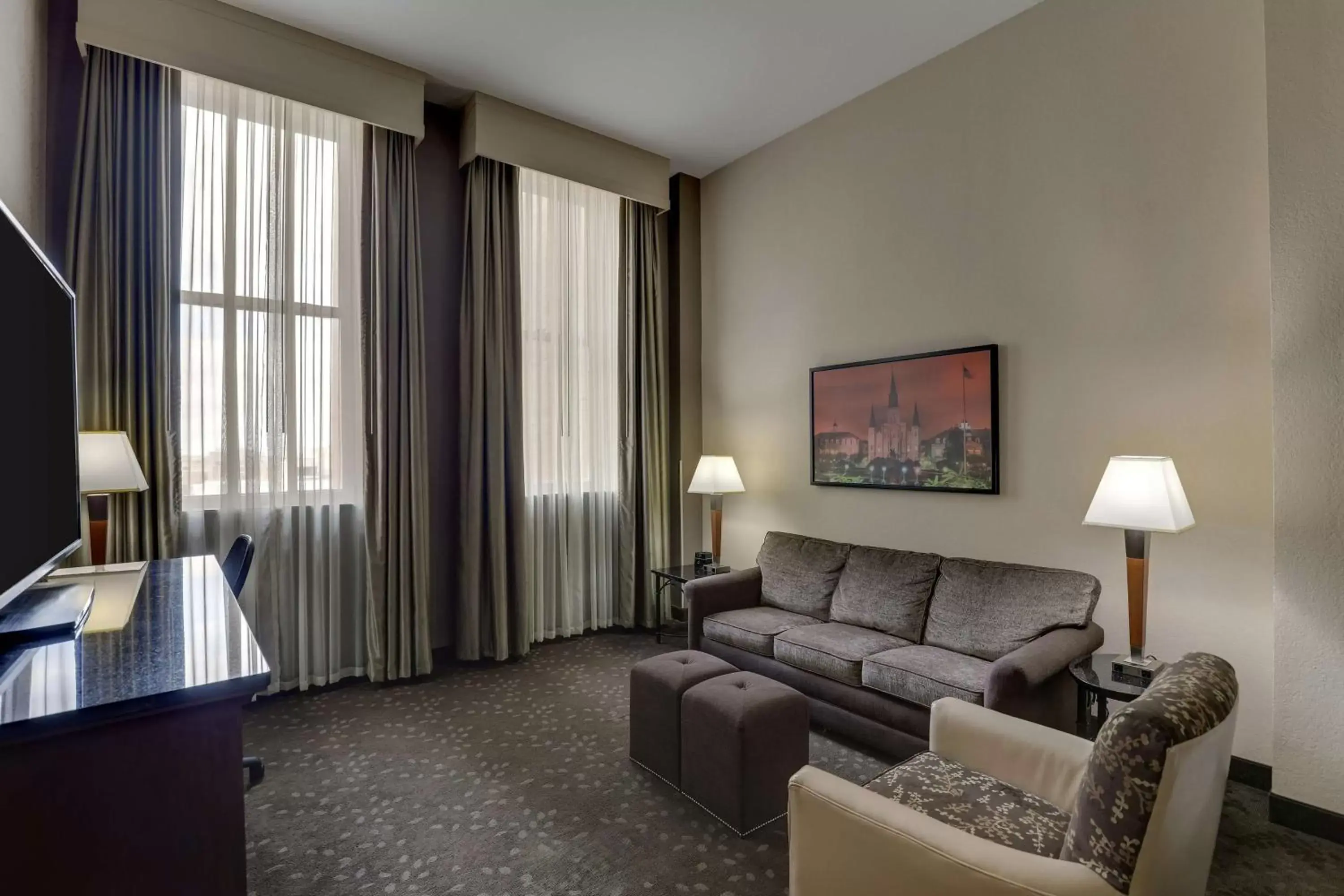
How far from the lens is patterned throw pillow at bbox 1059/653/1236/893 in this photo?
1119 mm

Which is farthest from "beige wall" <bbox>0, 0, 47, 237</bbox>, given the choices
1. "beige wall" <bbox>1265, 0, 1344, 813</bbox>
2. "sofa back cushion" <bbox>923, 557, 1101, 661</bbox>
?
"beige wall" <bbox>1265, 0, 1344, 813</bbox>

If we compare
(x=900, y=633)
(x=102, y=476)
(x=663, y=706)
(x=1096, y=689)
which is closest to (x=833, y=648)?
(x=900, y=633)

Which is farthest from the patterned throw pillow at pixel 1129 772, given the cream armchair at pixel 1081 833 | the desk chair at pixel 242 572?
the desk chair at pixel 242 572

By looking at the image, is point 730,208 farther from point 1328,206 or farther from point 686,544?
point 1328,206

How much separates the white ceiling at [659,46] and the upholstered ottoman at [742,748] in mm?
3189

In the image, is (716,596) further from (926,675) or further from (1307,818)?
(1307,818)

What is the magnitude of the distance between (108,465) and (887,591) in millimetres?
3585

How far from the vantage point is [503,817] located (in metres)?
2.38

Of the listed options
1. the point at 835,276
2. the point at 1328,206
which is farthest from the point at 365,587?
the point at 1328,206

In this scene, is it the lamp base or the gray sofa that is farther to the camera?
the gray sofa

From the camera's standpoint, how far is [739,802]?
2248 millimetres

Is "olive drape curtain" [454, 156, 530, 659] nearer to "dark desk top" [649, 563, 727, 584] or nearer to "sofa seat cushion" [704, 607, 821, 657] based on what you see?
"dark desk top" [649, 563, 727, 584]

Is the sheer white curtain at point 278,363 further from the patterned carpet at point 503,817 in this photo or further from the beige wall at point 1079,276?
the beige wall at point 1079,276

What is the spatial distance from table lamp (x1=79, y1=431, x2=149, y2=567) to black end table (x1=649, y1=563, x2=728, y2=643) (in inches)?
113
